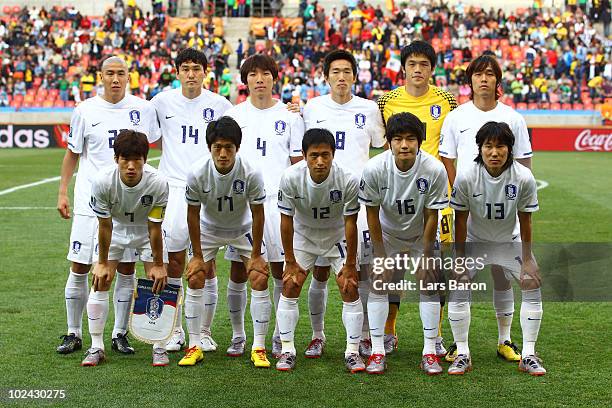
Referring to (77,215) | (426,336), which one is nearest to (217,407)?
(426,336)

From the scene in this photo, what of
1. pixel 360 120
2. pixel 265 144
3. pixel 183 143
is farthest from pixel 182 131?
pixel 360 120

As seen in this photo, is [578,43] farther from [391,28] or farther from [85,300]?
[85,300]

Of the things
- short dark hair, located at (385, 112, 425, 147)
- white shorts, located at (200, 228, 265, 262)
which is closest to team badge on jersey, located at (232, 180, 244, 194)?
white shorts, located at (200, 228, 265, 262)

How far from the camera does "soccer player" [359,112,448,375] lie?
251 inches

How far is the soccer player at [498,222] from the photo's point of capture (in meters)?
6.38

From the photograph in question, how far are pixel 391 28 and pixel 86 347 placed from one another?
33190mm

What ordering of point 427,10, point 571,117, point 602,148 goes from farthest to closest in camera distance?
1. point 427,10
2. point 571,117
3. point 602,148

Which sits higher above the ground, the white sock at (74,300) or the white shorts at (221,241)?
the white shorts at (221,241)

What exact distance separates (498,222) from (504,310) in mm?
768

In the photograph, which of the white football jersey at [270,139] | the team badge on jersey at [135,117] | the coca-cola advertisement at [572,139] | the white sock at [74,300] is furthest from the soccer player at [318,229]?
the coca-cola advertisement at [572,139]

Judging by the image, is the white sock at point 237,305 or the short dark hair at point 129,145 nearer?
the short dark hair at point 129,145

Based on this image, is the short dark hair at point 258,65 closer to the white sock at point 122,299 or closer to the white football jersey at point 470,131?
the white football jersey at point 470,131

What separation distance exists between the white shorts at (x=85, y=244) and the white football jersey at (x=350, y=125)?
67.0 inches

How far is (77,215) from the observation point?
725 centimetres
